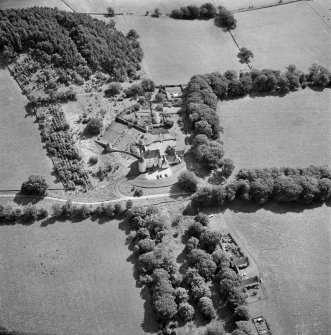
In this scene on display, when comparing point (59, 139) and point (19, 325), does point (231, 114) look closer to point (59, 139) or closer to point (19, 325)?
point (59, 139)

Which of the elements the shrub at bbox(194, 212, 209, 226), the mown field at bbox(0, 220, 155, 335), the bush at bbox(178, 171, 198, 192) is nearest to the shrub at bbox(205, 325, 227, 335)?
the mown field at bbox(0, 220, 155, 335)

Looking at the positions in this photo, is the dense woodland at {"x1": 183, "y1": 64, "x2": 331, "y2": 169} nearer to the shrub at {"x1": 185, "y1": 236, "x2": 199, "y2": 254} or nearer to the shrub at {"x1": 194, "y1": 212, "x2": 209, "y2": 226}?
the shrub at {"x1": 194, "y1": 212, "x2": 209, "y2": 226}

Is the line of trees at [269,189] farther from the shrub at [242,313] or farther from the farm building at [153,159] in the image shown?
the shrub at [242,313]

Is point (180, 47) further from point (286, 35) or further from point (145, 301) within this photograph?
point (145, 301)

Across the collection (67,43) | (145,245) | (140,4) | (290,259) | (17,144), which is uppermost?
(140,4)

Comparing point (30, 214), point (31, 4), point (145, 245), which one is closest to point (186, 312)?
point (145, 245)
